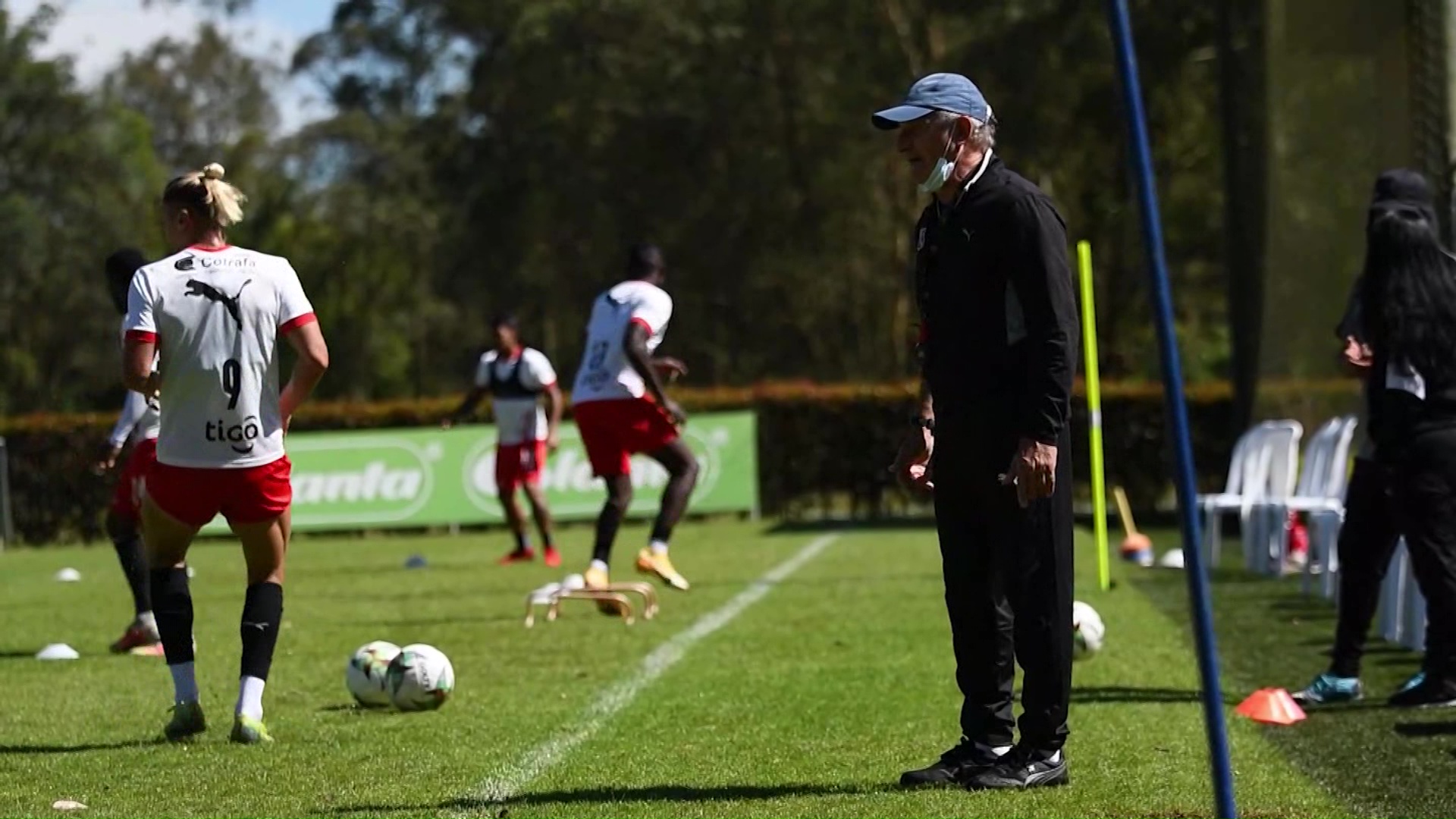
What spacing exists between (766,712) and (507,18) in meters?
44.0

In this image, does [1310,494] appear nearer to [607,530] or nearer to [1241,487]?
[1241,487]

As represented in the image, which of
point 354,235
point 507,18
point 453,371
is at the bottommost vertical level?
point 453,371

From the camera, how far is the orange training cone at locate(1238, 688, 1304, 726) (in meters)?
8.30

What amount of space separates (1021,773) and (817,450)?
72.9 ft

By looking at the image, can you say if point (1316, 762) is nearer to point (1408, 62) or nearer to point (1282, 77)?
point (1408, 62)

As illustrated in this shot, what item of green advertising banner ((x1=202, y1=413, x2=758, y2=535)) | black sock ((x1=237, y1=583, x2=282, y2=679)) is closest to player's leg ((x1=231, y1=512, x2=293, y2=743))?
black sock ((x1=237, y1=583, x2=282, y2=679))

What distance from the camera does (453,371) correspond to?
68.2 m

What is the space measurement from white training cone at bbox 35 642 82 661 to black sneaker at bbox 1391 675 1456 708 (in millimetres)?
6881

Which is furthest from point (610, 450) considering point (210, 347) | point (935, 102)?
point (935, 102)

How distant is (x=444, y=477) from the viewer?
27.4 m

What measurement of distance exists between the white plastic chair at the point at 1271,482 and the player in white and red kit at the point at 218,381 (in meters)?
10.5

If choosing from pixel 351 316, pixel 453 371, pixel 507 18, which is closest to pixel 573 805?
pixel 507 18

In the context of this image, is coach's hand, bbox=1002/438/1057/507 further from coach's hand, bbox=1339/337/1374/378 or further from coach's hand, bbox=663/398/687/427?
coach's hand, bbox=663/398/687/427

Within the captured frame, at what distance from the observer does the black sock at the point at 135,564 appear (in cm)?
1145
